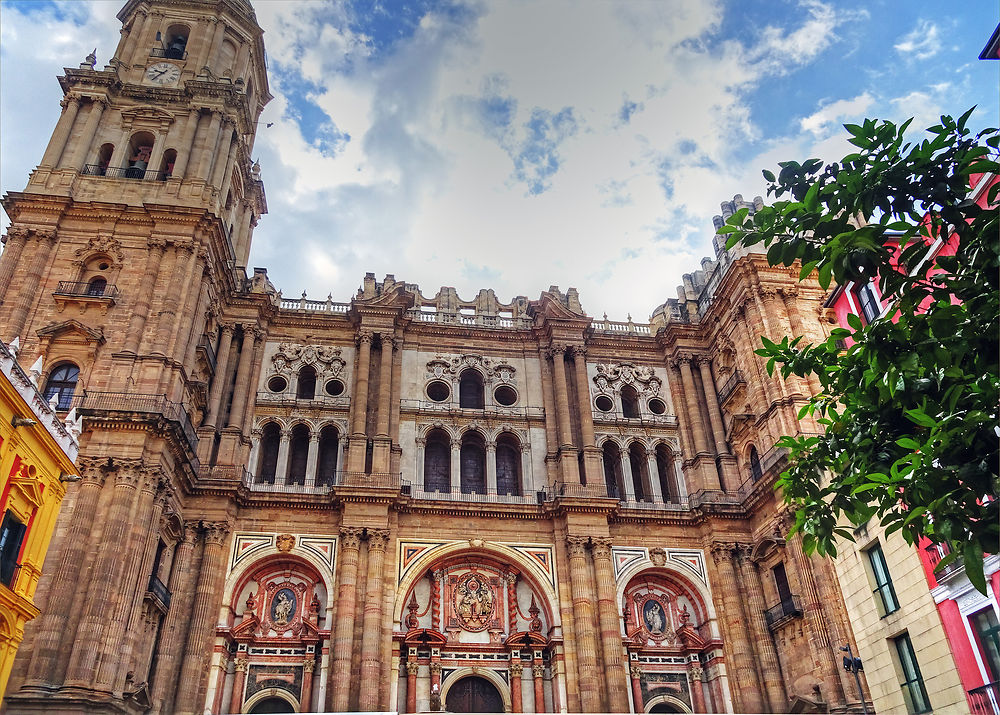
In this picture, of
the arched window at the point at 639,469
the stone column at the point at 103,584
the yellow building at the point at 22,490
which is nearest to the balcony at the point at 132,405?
the stone column at the point at 103,584

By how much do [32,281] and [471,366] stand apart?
17627mm

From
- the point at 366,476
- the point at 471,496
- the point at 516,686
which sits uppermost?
the point at 366,476

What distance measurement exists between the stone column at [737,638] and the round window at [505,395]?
10.6 m

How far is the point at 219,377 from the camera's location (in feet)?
107

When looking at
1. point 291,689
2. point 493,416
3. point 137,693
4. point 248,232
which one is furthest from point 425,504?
point 248,232

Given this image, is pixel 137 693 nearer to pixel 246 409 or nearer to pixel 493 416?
pixel 246 409

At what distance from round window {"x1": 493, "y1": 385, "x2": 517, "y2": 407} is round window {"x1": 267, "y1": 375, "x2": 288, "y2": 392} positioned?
9.25m

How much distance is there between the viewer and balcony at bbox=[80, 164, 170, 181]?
107 feet

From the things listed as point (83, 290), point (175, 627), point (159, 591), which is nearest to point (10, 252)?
point (83, 290)

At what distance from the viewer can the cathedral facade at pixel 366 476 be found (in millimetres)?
25328

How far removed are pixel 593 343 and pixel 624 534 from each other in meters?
9.62

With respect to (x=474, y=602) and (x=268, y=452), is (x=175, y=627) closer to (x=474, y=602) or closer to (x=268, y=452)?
(x=268, y=452)

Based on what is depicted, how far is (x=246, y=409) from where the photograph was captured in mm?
32438

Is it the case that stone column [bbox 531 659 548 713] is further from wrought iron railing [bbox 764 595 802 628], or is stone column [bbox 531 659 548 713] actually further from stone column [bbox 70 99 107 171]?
stone column [bbox 70 99 107 171]
